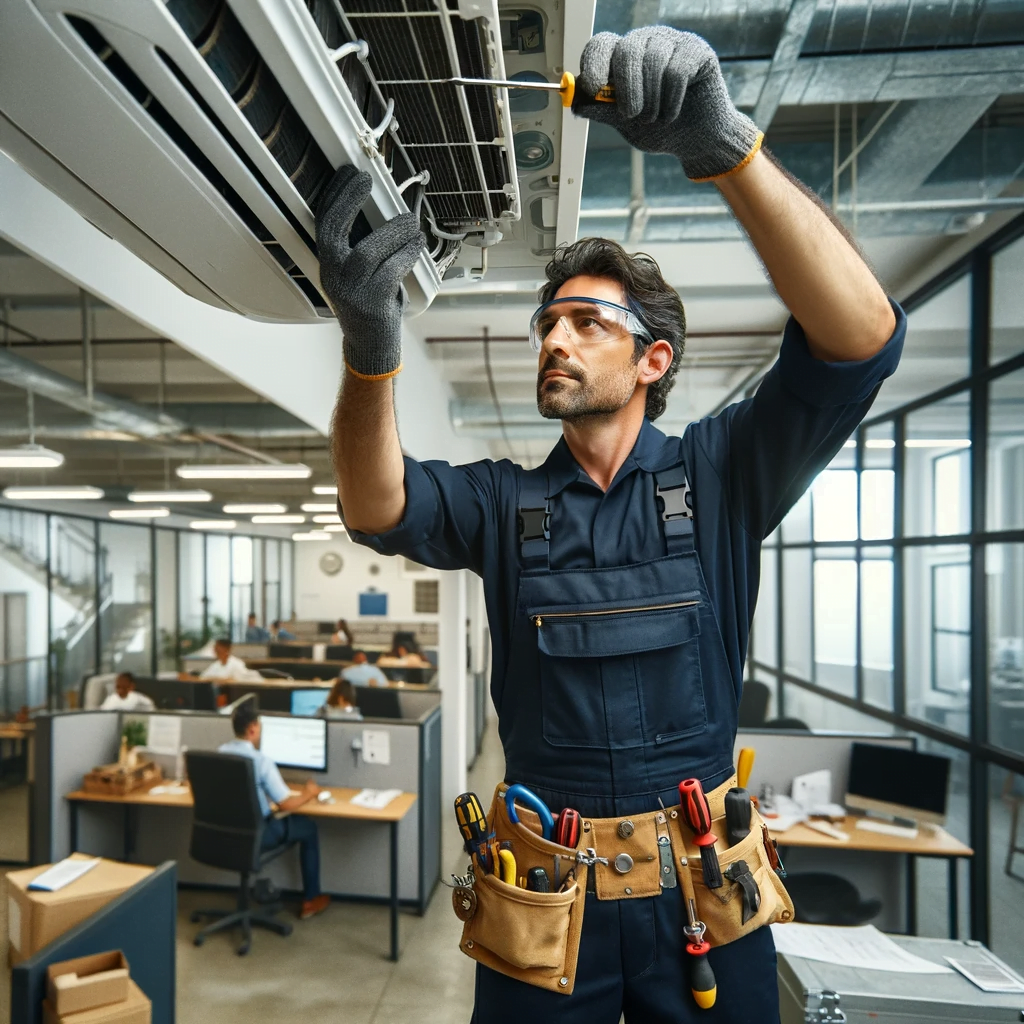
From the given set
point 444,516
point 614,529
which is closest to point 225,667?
point 444,516

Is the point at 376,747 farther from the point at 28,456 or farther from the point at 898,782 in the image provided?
the point at 898,782

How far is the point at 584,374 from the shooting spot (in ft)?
3.40

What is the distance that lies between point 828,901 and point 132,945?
8.92 feet

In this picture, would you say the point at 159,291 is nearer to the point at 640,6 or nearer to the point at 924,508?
the point at 640,6

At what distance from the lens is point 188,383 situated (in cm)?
568

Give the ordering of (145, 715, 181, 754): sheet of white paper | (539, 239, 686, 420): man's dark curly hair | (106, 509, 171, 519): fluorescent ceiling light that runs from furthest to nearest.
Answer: (106, 509, 171, 519): fluorescent ceiling light → (145, 715, 181, 754): sheet of white paper → (539, 239, 686, 420): man's dark curly hair

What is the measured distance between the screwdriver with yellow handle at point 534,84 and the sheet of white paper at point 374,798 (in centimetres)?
391

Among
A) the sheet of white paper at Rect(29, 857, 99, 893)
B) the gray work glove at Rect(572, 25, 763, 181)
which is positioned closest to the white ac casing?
the gray work glove at Rect(572, 25, 763, 181)

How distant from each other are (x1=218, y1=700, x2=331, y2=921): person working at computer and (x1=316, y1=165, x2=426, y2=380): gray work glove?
347 centimetres

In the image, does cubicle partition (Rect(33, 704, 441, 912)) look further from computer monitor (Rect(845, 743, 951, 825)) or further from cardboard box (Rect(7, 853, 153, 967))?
computer monitor (Rect(845, 743, 951, 825))

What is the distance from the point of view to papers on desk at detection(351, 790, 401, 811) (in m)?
4.18

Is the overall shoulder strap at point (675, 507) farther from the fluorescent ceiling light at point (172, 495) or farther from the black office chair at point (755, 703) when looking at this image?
Result: the fluorescent ceiling light at point (172, 495)

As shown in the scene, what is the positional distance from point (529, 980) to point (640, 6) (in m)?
1.86

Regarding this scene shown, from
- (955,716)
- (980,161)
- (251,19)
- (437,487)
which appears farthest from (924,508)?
(251,19)
